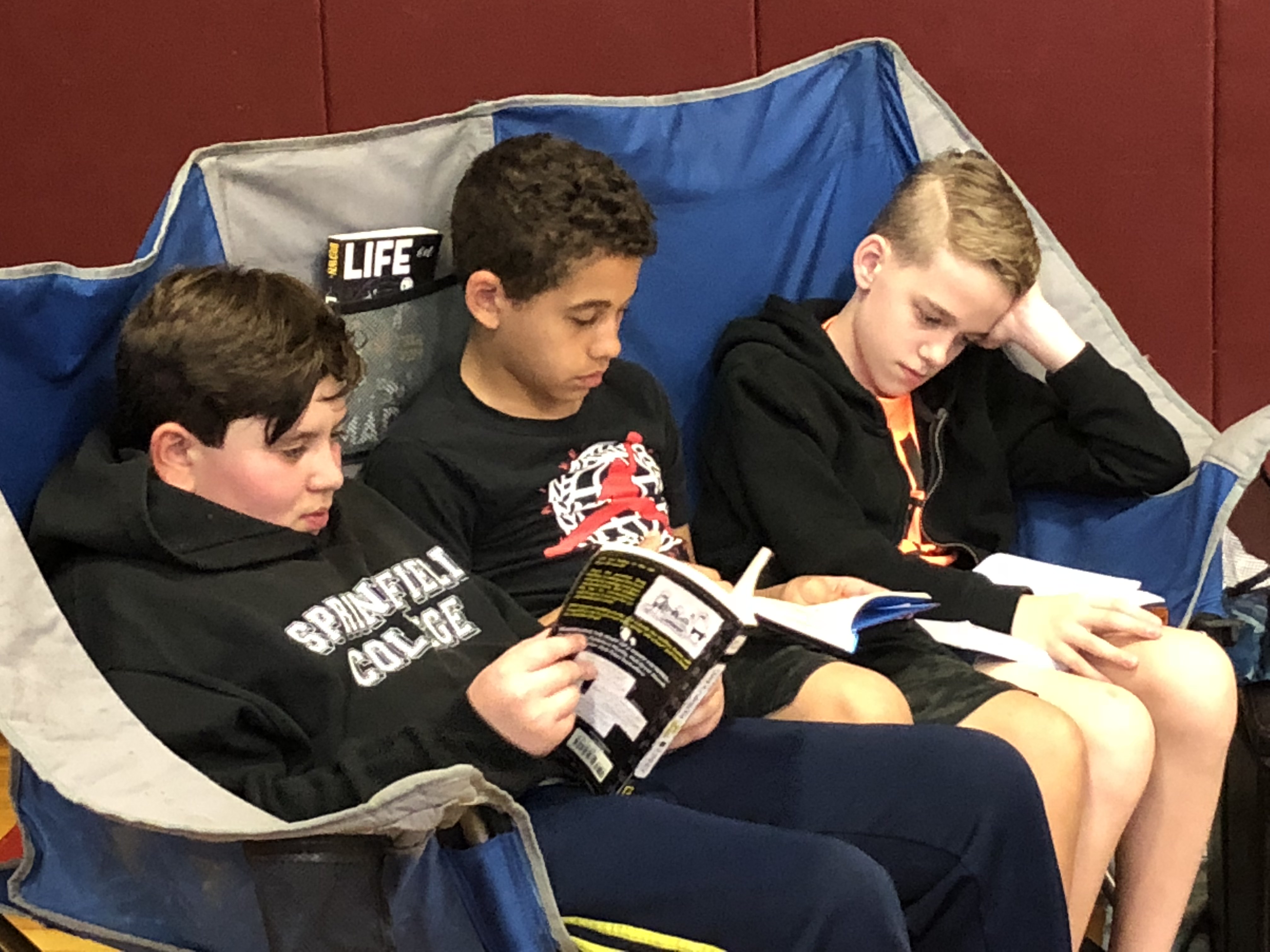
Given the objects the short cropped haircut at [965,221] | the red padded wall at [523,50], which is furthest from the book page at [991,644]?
the red padded wall at [523,50]

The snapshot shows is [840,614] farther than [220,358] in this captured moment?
Yes

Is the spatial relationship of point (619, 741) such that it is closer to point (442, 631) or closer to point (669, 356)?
point (442, 631)

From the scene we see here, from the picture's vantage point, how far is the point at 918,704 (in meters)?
1.34

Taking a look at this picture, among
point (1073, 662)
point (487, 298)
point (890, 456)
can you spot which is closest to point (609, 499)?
point (487, 298)

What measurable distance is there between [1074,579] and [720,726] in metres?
0.57

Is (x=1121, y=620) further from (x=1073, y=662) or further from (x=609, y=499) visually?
(x=609, y=499)

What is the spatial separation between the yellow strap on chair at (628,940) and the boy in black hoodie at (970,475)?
403mm

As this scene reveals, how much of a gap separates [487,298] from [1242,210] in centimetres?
128

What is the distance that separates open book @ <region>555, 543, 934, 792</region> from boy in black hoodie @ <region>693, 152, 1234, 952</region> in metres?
0.32

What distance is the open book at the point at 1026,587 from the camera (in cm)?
142

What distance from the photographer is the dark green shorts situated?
131 cm

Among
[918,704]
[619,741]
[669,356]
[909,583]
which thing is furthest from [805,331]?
[619,741]

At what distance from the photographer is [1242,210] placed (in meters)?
2.08

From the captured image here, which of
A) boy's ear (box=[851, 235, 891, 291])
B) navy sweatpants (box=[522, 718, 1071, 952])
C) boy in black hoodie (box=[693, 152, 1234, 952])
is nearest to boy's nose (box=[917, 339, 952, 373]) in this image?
boy in black hoodie (box=[693, 152, 1234, 952])
